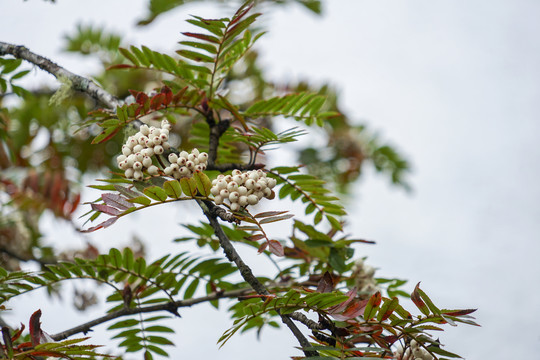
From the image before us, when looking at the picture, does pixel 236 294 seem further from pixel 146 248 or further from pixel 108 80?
pixel 108 80

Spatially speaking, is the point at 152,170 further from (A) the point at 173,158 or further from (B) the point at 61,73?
(B) the point at 61,73

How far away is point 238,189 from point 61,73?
0.42m

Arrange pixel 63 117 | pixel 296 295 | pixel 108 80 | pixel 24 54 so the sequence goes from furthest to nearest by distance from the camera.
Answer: pixel 108 80
pixel 63 117
pixel 24 54
pixel 296 295

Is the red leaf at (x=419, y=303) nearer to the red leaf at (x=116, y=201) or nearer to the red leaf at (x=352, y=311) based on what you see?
the red leaf at (x=352, y=311)

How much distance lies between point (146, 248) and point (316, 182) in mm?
1161

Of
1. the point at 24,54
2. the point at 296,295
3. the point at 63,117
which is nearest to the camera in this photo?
the point at 296,295

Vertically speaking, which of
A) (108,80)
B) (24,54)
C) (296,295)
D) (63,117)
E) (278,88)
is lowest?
(296,295)

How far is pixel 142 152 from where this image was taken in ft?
2.66

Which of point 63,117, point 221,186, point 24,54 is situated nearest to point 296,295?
point 221,186

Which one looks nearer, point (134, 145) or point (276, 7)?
point (134, 145)

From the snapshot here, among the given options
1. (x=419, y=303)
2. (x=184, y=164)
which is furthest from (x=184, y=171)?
(x=419, y=303)

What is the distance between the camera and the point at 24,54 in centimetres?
101

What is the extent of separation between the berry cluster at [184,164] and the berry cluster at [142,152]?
2 cm

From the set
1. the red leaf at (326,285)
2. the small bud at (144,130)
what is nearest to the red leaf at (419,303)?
the red leaf at (326,285)
